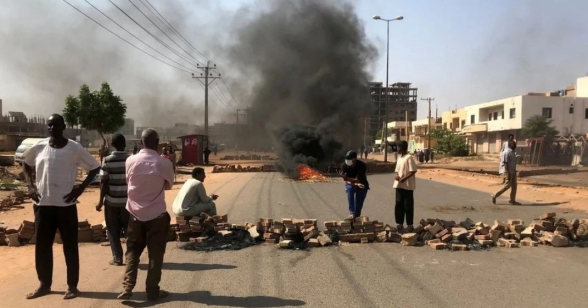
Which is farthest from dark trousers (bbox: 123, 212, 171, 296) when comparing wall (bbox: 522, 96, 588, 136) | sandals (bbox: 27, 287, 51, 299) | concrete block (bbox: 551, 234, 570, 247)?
wall (bbox: 522, 96, 588, 136)

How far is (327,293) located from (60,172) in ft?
9.08

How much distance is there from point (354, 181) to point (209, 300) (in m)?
3.92

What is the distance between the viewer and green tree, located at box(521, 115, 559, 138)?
137 ft

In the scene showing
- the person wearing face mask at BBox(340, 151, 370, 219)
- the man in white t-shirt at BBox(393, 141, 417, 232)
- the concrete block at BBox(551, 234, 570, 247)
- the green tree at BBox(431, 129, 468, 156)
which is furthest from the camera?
the green tree at BBox(431, 129, 468, 156)

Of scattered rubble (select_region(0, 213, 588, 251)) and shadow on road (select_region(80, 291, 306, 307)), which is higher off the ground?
scattered rubble (select_region(0, 213, 588, 251))

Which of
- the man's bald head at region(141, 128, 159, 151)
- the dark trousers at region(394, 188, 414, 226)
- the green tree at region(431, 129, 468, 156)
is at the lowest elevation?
the dark trousers at region(394, 188, 414, 226)

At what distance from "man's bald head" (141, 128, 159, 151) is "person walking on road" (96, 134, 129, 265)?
1.26 meters

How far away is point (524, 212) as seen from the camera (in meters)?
10.0

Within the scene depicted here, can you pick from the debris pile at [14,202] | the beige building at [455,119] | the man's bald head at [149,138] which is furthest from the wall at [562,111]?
the man's bald head at [149,138]

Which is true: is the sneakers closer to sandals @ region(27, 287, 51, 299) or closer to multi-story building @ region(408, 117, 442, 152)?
sandals @ region(27, 287, 51, 299)

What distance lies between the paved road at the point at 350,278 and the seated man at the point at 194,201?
1.83 ft

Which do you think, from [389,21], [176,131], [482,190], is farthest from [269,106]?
[176,131]

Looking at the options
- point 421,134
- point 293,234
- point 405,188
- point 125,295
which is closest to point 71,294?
point 125,295

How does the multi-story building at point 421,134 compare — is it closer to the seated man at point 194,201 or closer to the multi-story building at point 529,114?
the multi-story building at point 529,114
